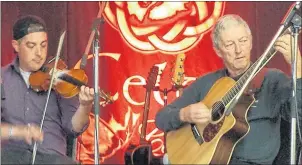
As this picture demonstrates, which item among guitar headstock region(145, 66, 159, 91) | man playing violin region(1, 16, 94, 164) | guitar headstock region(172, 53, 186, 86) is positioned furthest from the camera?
guitar headstock region(145, 66, 159, 91)

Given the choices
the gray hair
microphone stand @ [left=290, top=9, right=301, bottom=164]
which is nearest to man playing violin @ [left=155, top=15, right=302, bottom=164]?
the gray hair

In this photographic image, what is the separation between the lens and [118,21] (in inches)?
138

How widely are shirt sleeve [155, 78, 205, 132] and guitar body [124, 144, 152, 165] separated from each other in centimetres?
36

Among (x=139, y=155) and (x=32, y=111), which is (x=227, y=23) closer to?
(x=139, y=155)

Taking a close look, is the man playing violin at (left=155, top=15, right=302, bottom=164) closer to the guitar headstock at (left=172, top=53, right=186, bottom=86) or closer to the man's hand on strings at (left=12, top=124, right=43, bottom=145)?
the guitar headstock at (left=172, top=53, right=186, bottom=86)

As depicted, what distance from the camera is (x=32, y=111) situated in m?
3.03

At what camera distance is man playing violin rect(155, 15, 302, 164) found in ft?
8.88

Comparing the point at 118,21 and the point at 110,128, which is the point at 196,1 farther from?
the point at 110,128

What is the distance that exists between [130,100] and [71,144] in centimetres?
57

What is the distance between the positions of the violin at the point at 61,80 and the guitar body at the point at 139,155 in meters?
0.57

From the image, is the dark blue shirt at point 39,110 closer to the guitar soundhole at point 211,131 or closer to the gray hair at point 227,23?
the guitar soundhole at point 211,131

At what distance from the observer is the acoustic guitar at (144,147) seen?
10.9 feet

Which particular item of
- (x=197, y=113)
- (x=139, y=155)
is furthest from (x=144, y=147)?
(x=197, y=113)

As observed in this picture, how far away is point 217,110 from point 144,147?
2.34ft
